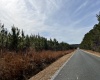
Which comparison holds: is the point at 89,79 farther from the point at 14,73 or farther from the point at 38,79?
the point at 14,73

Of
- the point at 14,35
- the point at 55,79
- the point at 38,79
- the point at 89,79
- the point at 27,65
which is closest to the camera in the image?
the point at 89,79

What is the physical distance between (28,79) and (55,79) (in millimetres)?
2067

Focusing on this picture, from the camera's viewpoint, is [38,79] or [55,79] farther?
[38,79]

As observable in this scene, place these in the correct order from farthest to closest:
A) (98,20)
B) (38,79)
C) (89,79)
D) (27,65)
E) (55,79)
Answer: (98,20) < (27,65) < (38,79) < (55,79) < (89,79)

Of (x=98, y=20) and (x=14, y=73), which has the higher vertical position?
(x=98, y=20)

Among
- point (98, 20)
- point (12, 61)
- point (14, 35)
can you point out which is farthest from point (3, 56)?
point (14, 35)

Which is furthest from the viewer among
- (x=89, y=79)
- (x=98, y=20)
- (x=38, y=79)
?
(x=98, y=20)

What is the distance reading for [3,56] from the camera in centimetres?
1223

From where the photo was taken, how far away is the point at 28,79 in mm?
13273

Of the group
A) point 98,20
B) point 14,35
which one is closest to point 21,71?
point 98,20

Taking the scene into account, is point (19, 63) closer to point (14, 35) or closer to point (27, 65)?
point (27, 65)

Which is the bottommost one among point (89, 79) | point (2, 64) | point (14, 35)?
point (89, 79)

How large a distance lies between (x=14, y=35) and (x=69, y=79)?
59403 mm

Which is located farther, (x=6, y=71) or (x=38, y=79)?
(x=38, y=79)
